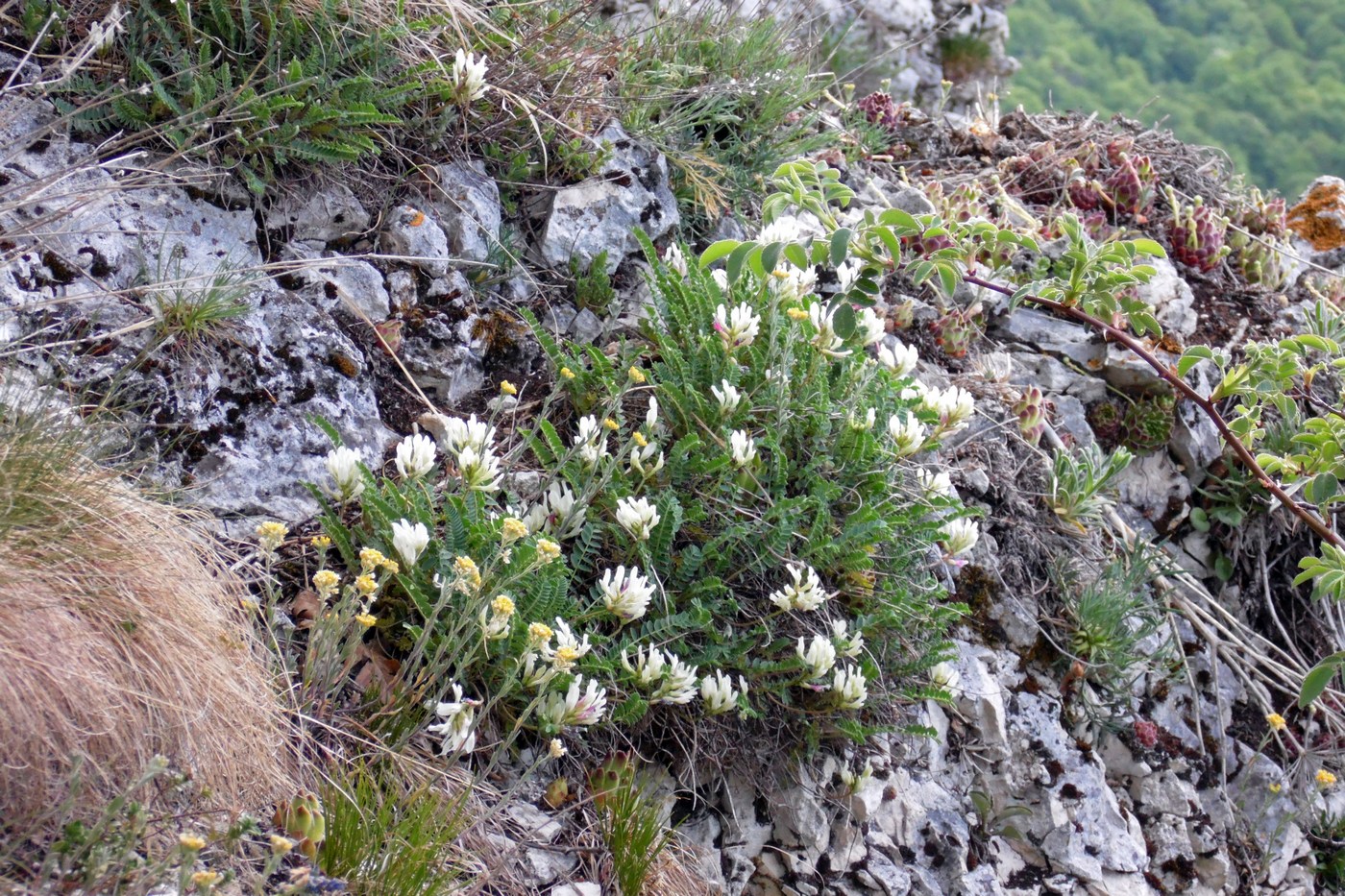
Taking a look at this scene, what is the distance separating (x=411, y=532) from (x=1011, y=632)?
7.30 feet

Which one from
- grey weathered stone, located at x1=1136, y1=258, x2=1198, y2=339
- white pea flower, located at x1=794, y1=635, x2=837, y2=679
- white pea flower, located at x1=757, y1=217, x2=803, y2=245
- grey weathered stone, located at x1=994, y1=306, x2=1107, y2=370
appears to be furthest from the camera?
grey weathered stone, located at x1=1136, y1=258, x2=1198, y2=339

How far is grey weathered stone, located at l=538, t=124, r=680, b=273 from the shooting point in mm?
3549

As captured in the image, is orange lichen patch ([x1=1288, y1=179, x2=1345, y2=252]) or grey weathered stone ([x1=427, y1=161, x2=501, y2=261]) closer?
grey weathered stone ([x1=427, y1=161, x2=501, y2=261])

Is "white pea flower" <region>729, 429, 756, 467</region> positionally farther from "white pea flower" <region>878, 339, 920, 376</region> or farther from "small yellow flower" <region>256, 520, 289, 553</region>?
"small yellow flower" <region>256, 520, 289, 553</region>

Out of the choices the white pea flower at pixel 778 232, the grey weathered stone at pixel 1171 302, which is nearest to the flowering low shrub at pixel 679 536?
the white pea flower at pixel 778 232

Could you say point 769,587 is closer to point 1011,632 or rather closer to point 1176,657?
point 1011,632

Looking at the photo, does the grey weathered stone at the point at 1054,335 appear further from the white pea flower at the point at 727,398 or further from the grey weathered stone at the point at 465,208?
the grey weathered stone at the point at 465,208

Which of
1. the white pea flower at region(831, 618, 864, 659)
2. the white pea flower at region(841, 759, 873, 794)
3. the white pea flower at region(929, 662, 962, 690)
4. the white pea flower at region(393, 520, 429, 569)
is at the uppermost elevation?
the white pea flower at region(393, 520, 429, 569)

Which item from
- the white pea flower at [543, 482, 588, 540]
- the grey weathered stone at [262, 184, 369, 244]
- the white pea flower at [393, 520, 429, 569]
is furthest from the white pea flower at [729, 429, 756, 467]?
the grey weathered stone at [262, 184, 369, 244]

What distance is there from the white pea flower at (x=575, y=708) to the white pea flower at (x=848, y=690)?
28.0 inches

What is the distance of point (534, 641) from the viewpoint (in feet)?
7.03

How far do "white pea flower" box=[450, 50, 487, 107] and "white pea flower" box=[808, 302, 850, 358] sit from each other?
4.56ft

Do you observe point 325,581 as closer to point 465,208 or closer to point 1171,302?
point 465,208

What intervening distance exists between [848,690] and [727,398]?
90cm
